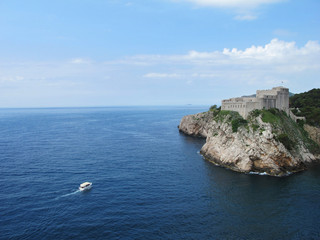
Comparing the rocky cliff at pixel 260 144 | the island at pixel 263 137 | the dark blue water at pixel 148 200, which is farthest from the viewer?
the island at pixel 263 137

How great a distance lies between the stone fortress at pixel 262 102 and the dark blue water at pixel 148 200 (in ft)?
77.4

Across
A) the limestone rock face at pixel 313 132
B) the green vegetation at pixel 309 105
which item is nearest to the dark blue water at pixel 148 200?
the limestone rock face at pixel 313 132

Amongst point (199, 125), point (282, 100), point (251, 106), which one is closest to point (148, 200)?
point (251, 106)

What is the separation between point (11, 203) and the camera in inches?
1873

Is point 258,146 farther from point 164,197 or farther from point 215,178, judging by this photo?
point 164,197

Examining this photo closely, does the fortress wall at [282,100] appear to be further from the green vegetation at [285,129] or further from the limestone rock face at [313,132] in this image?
the limestone rock face at [313,132]

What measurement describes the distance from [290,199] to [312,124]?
50.8 meters

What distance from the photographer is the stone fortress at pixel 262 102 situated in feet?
265

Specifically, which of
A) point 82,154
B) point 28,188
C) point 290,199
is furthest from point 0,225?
point 290,199

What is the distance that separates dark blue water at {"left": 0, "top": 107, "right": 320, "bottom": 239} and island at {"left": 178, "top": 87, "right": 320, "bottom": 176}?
15.0 ft

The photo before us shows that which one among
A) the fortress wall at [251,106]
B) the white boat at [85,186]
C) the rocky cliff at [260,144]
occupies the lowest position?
the white boat at [85,186]

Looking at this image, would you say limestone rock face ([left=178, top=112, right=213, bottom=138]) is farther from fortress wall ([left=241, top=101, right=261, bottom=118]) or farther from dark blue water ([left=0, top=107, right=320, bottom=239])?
dark blue water ([left=0, top=107, right=320, bottom=239])

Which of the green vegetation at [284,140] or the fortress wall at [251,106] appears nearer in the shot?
the green vegetation at [284,140]

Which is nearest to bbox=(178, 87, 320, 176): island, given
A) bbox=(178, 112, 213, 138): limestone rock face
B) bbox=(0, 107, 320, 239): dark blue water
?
bbox=(0, 107, 320, 239): dark blue water
